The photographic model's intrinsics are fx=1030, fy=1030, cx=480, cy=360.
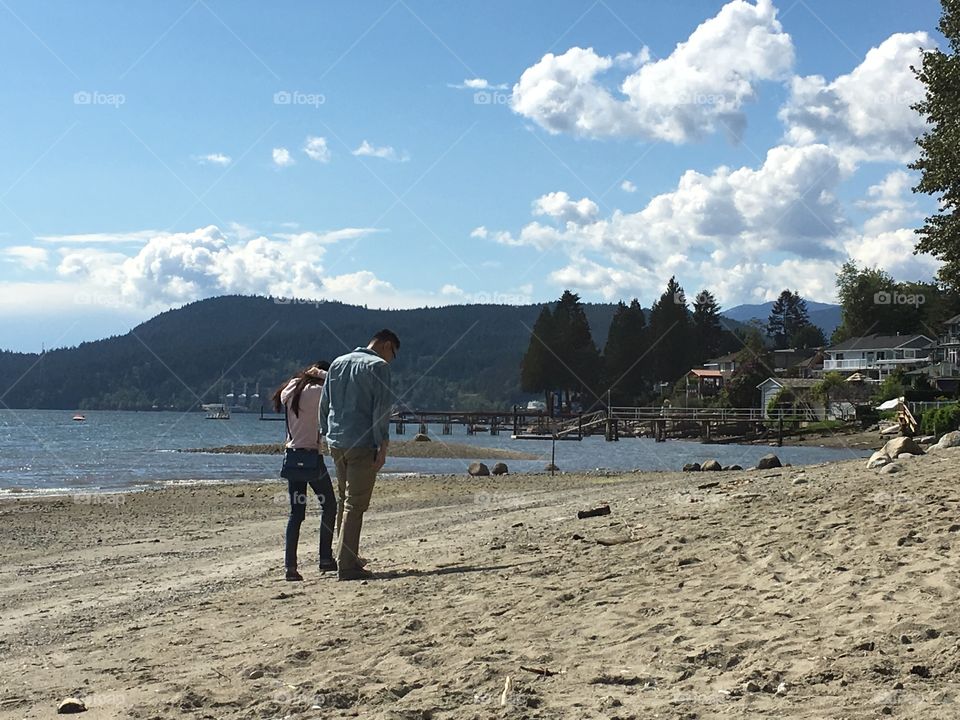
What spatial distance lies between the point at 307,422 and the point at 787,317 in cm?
18910

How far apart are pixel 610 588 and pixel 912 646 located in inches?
99.5

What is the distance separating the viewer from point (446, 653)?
6.35 meters

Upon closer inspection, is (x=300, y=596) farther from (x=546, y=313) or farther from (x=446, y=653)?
(x=546, y=313)

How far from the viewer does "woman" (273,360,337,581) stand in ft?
33.2

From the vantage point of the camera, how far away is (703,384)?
11794 cm

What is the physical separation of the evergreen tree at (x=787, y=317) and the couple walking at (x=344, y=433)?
182m

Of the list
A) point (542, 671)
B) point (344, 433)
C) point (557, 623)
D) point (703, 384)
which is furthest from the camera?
point (703, 384)

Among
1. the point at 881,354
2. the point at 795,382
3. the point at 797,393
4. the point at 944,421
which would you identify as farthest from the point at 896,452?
the point at 881,354

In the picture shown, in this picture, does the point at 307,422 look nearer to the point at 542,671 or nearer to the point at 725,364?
the point at 542,671

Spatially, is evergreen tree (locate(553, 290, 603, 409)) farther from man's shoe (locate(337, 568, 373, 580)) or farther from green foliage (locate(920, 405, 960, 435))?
man's shoe (locate(337, 568, 373, 580))

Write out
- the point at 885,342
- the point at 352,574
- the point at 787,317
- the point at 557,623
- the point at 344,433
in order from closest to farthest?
the point at 557,623 < the point at 344,433 < the point at 352,574 < the point at 885,342 < the point at 787,317

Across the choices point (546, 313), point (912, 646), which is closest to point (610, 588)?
point (912, 646)

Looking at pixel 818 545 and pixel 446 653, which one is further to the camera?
pixel 818 545

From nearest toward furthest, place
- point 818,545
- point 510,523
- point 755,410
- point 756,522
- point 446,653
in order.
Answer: point 446,653 < point 818,545 < point 756,522 < point 510,523 < point 755,410
